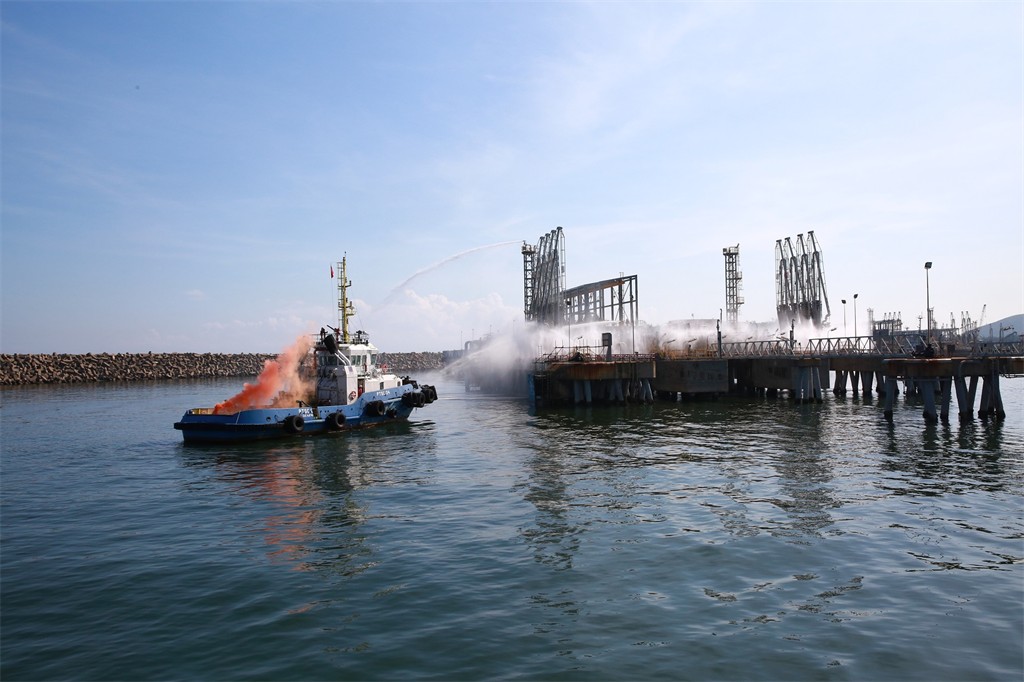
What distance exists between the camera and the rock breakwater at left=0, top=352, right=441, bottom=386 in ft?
415

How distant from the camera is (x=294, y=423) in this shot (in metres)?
43.2

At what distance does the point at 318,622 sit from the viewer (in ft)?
47.1

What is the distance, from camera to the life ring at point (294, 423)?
43.1 metres

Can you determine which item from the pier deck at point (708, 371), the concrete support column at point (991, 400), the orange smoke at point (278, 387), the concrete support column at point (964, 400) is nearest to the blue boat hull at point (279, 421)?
the orange smoke at point (278, 387)

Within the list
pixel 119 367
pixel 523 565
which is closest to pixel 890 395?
pixel 523 565

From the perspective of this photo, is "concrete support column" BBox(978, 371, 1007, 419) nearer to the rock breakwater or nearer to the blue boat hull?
the blue boat hull

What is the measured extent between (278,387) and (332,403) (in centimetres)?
416

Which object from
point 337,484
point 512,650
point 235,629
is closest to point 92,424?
point 337,484

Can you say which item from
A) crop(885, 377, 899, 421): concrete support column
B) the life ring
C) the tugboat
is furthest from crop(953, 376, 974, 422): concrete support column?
the life ring

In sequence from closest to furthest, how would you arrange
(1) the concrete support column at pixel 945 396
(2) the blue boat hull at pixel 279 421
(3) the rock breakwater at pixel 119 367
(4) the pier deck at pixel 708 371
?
1. (2) the blue boat hull at pixel 279 421
2. (1) the concrete support column at pixel 945 396
3. (4) the pier deck at pixel 708 371
4. (3) the rock breakwater at pixel 119 367

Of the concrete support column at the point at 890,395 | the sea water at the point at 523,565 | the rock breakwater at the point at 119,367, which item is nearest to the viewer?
the sea water at the point at 523,565

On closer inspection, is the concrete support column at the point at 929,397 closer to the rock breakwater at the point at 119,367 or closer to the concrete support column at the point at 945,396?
the concrete support column at the point at 945,396

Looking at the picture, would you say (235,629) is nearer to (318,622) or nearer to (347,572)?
(318,622)

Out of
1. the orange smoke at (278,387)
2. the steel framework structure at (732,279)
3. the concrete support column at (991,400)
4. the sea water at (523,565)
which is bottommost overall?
the sea water at (523,565)
